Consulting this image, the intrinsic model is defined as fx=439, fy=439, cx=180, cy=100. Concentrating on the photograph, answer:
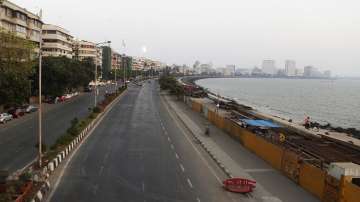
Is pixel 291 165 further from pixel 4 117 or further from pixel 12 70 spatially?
pixel 4 117

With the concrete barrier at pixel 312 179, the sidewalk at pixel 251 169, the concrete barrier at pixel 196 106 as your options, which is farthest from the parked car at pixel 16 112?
the concrete barrier at pixel 312 179

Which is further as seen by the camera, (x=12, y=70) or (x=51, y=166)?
(x=12, y=70)

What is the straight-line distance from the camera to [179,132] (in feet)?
169

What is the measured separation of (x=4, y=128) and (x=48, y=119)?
10.3 m

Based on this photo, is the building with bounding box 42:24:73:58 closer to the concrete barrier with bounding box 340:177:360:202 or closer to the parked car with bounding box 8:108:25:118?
the parked car with bounding box 8:108:25:118

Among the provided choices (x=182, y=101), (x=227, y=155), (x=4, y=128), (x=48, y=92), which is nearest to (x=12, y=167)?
(x=227, y=155)

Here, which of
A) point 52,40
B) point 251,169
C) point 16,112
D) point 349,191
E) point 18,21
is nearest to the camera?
point 349,191

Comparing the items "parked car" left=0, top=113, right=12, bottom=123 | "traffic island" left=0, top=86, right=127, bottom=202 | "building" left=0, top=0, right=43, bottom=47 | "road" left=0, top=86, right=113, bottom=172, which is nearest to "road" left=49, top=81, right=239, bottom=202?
"traffic island" left=0, top=86, right=127, bottom=202

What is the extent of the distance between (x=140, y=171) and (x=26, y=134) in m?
20.7

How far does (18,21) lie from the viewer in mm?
88938

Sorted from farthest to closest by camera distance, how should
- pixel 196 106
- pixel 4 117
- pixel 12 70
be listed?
pixel 196 106, pixel 4 117, pixel 12 70

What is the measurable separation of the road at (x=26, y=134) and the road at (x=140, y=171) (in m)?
3.84

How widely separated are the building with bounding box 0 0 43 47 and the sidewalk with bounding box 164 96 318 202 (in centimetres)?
5021

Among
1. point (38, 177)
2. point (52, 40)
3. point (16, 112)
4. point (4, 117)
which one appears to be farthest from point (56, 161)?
point (52, 40)
